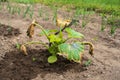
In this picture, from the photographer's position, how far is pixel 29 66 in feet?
14.3

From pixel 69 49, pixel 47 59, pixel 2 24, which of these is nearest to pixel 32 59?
pixel 47 59

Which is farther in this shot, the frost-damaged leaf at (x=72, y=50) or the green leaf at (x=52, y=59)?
the green leaf at (x=52, y=59)

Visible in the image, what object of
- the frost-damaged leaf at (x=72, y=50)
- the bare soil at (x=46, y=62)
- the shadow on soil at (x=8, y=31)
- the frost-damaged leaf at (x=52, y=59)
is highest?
the frost-damaged leaf at (x=72, y=50)

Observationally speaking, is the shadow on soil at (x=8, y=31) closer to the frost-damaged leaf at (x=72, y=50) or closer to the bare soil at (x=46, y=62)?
the bare soil at (x=46, y=62)

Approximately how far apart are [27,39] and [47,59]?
2.77 feet

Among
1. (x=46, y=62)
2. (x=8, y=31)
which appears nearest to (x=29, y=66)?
(x=46, y=62)

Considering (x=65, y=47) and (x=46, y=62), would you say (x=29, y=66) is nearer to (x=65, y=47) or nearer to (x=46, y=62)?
(x=46, y=62)

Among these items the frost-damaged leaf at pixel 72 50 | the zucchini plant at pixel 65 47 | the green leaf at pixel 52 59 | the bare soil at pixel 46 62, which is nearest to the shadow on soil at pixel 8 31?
the bare soil at pixel 46 62

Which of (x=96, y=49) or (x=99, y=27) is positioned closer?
(x=96, y=49)

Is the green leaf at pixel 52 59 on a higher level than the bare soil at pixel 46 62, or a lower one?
higher

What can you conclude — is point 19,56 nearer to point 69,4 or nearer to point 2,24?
point 2,24

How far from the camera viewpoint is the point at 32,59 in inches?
177

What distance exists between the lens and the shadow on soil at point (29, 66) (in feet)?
13.6

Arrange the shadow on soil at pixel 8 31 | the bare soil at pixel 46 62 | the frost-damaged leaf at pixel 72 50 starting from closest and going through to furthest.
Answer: the frost-damaged leaf at pixel 72 50, the bare soil at pixel 46 62, the shadow on soil at pixel 8 31
